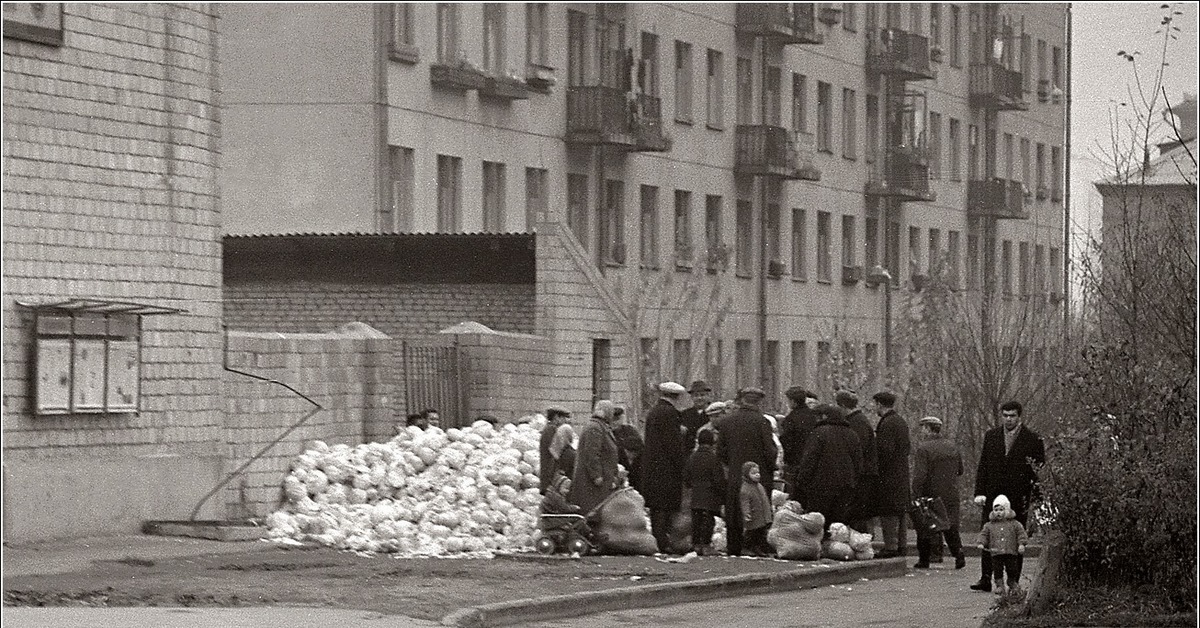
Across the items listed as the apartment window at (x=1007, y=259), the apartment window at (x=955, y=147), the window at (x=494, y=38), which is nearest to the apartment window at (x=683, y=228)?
the window at (x=494, y=38)

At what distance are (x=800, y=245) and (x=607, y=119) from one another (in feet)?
38.7

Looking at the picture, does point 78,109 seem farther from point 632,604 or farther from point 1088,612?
point 1088,612

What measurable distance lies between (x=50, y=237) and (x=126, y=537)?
115 inches

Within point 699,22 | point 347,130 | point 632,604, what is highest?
point 699,22

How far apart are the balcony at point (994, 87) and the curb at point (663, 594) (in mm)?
44479

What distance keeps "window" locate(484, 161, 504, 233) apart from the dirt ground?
2227cm

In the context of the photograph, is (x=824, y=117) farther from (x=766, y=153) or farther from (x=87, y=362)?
(x=87, y=362)

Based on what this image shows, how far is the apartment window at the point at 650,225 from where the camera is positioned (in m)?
50.3

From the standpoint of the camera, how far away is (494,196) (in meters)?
45.3

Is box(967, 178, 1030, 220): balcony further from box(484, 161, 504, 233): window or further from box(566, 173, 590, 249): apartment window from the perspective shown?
box(484, 161, 504, 233): window

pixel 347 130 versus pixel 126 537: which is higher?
pixel 347 130

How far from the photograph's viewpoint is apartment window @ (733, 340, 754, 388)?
53.3 m

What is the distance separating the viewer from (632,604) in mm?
19188

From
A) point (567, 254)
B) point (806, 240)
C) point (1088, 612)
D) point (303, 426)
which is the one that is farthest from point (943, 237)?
point (1088, 612)
